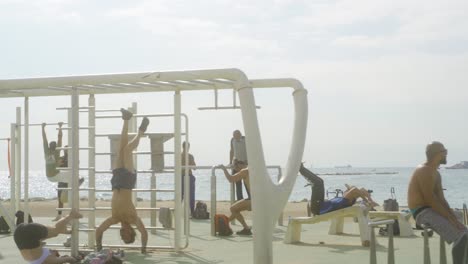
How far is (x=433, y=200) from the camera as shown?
8.47m

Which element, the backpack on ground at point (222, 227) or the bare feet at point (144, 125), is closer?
the bare feet at point (144, 125)

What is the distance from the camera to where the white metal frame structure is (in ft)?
31.6

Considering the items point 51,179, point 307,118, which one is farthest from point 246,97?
point 51,179

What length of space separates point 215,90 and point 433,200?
13.4ft

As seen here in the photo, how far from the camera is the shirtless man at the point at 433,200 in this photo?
8.35 meters

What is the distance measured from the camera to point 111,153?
12.5m

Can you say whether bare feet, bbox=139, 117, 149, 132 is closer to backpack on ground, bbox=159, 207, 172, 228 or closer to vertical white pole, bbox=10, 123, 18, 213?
backpack on ground, bbox=159, 207, 172, 228

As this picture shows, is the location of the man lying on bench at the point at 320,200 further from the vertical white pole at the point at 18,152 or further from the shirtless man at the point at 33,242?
the shirtless man at the point at 33,242

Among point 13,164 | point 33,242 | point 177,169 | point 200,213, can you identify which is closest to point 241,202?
point 177,169

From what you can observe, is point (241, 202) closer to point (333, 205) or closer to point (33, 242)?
point (333, 205)

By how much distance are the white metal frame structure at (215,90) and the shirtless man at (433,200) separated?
1.80 metres

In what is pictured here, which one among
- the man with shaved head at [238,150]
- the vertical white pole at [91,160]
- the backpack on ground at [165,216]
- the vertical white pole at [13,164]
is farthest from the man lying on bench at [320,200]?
the vertical white pole at [13,164]

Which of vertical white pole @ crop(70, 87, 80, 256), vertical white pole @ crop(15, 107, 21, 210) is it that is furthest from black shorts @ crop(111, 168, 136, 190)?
vertical white pole @ crop(15, 107, 21, 210)

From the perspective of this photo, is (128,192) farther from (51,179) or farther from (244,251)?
(51,179)
